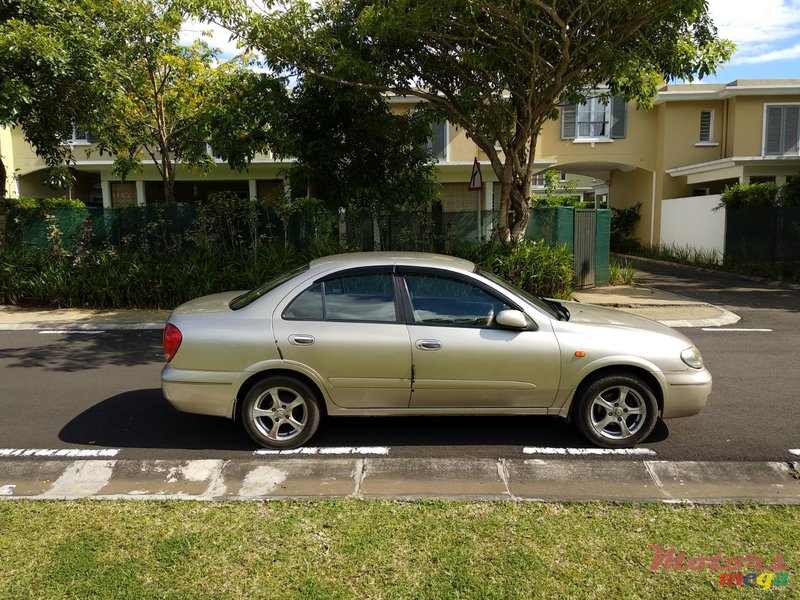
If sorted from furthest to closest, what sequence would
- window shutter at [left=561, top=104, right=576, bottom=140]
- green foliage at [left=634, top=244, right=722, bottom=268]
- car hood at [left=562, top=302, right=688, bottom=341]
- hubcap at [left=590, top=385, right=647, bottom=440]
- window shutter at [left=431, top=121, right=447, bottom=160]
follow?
1. window shutter at [left=561, top=104, right=576, bottom=140]
2. window shutter at [left=431, top=121, right=447, bottom=160]
3. green foliage at [left=634, top=244, right=722, bottom=268]
4. car hood at [left=562, top=302, right=688, bottom=341]
5. hubcap at [left=590, top=385, right=647, bottom=440]

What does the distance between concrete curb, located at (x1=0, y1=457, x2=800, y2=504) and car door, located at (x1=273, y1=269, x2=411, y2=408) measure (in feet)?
1.73

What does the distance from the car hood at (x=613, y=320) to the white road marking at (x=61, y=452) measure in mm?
3747

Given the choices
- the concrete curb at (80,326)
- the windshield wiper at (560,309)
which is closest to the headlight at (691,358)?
the windshield wiper at (560,309)

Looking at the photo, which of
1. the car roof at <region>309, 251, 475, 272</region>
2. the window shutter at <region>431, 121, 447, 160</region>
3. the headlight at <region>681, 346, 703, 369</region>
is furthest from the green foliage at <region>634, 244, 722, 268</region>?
the car roof at <region>309, 251, 475, 272</region>

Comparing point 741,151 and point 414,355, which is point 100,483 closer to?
point 414,355

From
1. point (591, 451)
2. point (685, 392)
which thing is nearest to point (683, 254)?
point (685, 392)

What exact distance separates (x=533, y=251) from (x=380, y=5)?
549 cm

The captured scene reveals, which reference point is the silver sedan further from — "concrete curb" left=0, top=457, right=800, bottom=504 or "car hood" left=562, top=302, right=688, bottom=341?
"concrete curb" left=0, top=457, right=800, bottom=504

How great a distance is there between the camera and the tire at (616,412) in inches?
189

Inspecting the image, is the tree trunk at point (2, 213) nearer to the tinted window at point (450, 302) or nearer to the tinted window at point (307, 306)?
the tinted window at point (307, 306)

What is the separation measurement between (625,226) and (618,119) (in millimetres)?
4449

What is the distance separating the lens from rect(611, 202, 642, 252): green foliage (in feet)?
84.2

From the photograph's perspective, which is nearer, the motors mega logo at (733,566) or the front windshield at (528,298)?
the motors mega logo at (733,566)

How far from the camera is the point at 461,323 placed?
15.9ft
